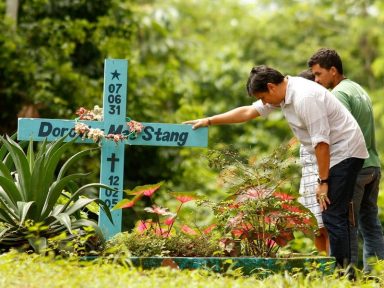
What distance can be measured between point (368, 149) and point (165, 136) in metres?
1.41

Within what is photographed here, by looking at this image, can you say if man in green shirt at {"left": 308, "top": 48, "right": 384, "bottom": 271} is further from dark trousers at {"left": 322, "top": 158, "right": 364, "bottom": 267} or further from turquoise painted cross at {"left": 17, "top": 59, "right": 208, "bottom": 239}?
turquoise painted cross at {"left": 17, "top": 59, "right": 208, "bottom": 239}

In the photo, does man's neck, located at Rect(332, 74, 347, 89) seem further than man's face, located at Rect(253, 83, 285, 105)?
Yes

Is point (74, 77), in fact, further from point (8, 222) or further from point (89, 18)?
point (8, 222)

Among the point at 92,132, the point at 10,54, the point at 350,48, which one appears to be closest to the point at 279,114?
the point at 350,48

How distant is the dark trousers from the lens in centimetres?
607

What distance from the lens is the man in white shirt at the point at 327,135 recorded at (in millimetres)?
6016

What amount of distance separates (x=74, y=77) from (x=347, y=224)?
24.9ft

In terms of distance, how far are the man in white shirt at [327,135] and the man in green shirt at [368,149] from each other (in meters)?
0.43

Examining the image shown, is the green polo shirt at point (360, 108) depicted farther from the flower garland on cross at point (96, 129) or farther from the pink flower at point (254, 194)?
the flower garland on cross at point (96, 129)

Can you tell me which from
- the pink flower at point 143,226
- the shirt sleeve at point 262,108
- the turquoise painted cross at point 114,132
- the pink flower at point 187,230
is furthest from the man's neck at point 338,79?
the pink flower at point 143,226

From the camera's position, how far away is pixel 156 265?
226 inches

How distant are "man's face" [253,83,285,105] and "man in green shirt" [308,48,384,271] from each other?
0.59m

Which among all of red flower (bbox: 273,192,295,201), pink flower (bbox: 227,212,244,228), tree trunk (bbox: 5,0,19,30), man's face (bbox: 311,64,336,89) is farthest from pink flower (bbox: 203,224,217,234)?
tree trunk (bbox: 5,0,19,30)

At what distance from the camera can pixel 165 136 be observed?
6934 millimetres
